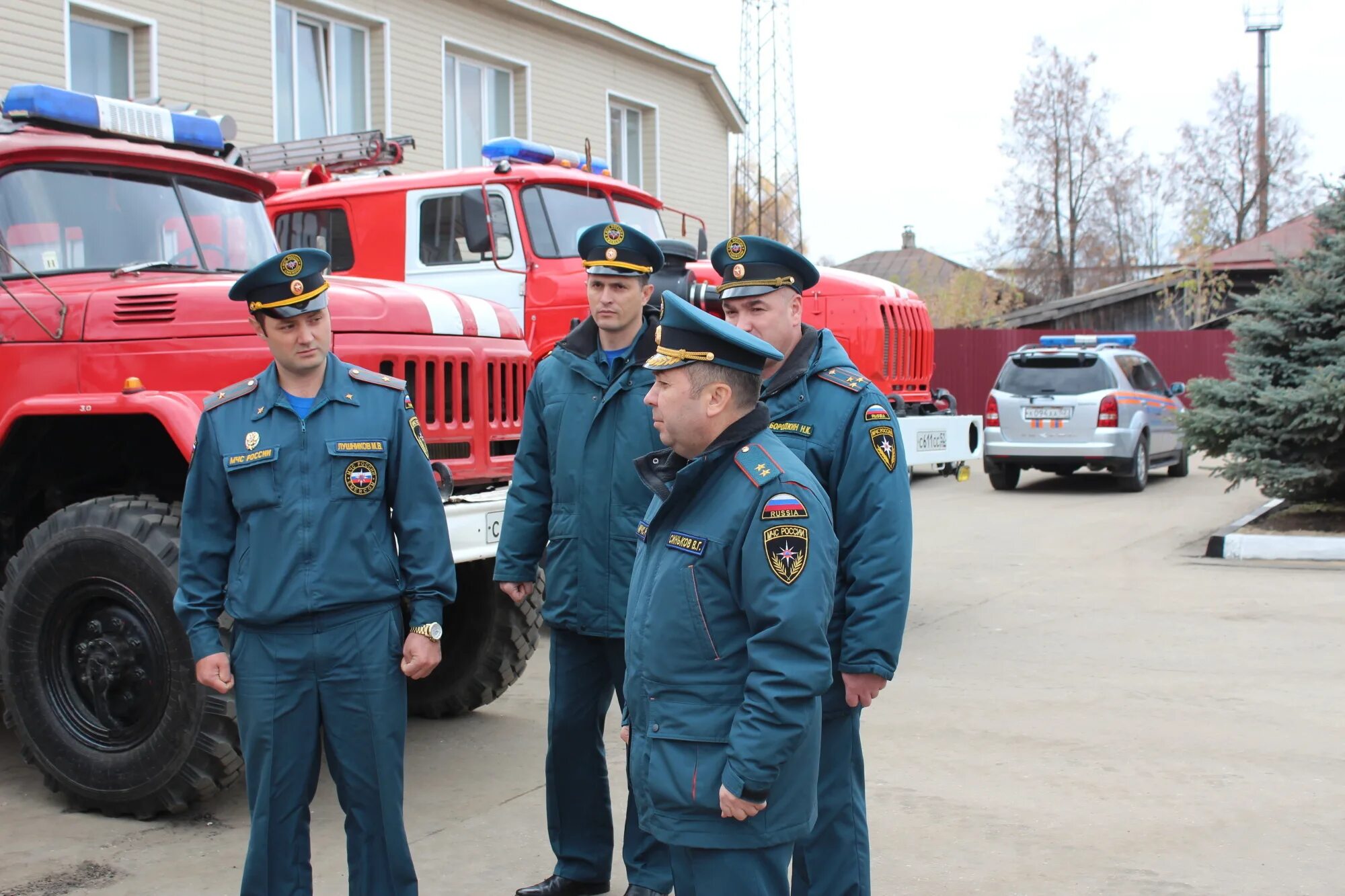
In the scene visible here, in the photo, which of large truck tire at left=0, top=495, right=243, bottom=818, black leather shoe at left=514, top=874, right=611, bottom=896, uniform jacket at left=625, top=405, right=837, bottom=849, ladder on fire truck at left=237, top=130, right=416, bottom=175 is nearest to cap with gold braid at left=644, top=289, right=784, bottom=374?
uniform jacket at left=625, top=405, right=837, bottom=849

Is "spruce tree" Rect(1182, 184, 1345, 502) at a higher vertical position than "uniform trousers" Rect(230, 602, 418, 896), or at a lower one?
higher

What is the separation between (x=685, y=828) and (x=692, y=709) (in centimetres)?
24

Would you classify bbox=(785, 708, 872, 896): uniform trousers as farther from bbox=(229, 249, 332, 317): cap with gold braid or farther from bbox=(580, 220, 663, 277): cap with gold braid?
bbox=(229, 249, 332, 317): cap with gold braid

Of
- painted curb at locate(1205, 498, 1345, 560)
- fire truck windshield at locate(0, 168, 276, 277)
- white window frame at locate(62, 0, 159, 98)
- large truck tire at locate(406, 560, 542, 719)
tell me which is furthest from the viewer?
white window frame at locate(62, 0, 159, 98)

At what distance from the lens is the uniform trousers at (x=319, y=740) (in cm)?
349

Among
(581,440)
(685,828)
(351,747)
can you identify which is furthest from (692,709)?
(581,440)

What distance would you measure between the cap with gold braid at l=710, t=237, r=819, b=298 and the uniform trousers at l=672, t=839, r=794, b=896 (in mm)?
1560

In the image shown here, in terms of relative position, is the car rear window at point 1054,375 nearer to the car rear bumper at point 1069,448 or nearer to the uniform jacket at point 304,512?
the car rear bumper at point 1069,448

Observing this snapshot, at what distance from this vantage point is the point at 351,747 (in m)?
3.53

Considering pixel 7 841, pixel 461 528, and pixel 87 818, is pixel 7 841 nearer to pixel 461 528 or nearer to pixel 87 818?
pixel 87 818

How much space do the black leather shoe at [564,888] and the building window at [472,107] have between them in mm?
13898

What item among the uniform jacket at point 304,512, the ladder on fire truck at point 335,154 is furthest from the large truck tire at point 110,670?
the ladder on fire truck at point 335,154

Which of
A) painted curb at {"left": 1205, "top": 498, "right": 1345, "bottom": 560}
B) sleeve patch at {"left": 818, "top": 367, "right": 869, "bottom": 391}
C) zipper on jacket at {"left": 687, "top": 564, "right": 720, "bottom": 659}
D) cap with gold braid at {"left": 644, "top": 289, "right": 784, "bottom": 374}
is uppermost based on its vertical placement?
cap with gold braid at {"left": 644, "top": 289, "right": 784, "bottom": 374}

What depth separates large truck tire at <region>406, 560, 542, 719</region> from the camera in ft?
19.3
